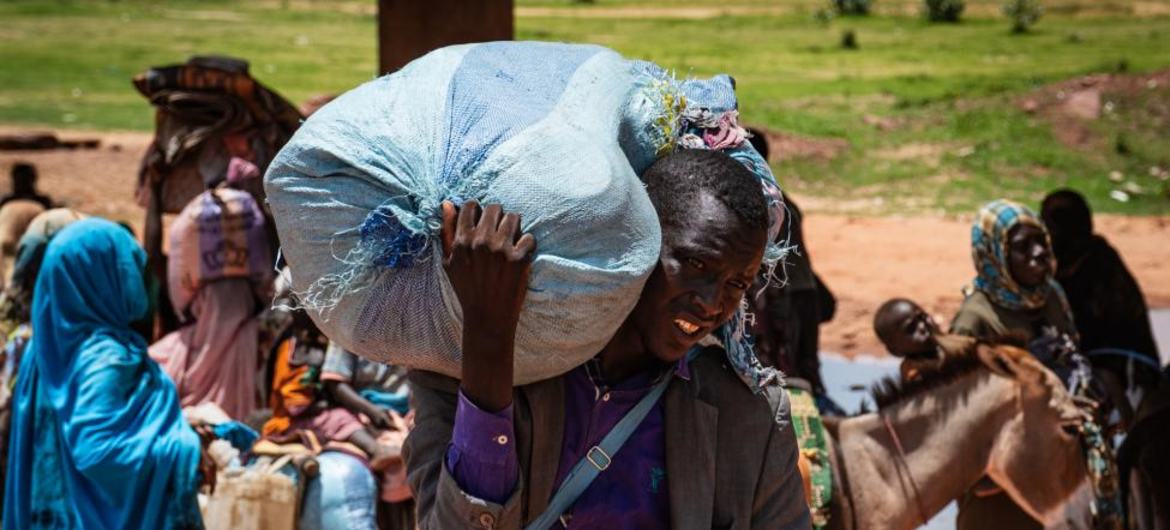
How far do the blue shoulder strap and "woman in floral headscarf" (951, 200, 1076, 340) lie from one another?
13.9ft

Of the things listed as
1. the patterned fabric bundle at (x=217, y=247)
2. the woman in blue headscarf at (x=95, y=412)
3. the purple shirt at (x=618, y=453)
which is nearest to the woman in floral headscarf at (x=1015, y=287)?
the patterned fabric bundle at (x=217, y=247)

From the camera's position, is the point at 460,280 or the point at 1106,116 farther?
the point at 1106,116

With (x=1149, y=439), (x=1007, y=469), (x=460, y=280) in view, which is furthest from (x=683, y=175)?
(x=1149, y=439)

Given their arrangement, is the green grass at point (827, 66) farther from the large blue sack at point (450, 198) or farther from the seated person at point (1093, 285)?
the large blue sack at point (450, 198)

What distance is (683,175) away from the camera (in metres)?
2.40

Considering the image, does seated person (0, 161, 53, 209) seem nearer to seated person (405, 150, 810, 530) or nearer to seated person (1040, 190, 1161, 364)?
seated person (1040, 190, 1161, 364)

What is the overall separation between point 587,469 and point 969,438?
9.67 ft

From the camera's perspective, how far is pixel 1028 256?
21.2 feet

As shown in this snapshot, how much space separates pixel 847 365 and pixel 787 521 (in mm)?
8511

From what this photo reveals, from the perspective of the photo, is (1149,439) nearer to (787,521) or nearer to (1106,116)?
(787,521)

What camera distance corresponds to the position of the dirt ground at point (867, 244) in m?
13.4

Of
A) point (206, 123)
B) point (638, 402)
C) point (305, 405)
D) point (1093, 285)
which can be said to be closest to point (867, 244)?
point (1093, 285)

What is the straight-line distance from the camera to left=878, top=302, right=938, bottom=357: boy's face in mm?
5430

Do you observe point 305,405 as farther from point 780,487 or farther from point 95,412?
point 780,487
